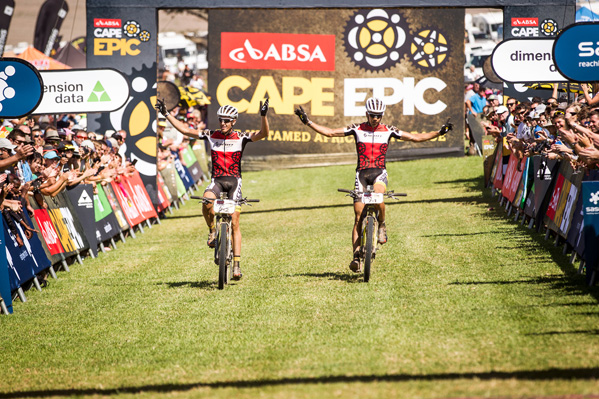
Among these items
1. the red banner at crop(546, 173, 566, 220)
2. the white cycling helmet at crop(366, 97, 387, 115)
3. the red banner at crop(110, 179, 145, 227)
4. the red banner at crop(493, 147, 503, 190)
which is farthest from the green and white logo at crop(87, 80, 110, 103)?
the red banner at crop(493, 147, 503, 190)

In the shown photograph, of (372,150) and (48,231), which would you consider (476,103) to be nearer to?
(372,150)

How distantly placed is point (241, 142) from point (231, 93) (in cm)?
1852

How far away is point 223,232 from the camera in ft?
36.8

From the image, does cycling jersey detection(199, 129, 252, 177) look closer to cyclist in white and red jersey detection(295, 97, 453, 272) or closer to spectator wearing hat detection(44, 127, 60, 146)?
cyclist in white and red jersey detection(295, 97, 453, 272)

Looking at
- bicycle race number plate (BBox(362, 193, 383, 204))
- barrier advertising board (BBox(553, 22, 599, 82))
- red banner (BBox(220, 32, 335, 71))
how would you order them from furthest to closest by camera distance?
red banner (BBox(220, 32, 335, 71)), bicycle race number plate (BBox(362, 193, 383, 204)), barrier advertising board (BBox(553, 22, 599, 82))

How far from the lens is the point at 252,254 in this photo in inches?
586

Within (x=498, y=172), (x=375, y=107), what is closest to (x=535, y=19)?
(x=498, y=172)

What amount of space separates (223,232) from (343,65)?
19810mm

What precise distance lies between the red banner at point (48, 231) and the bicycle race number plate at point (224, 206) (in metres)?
3.27

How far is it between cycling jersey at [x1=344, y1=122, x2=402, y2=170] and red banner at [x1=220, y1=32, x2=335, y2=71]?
18.6m

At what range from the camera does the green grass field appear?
6.89 metres

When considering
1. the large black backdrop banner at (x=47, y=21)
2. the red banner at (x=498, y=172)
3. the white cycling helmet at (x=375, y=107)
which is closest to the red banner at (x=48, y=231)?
the white cycling helmet at (x=375, y=107)

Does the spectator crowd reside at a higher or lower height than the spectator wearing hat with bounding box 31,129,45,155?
higher

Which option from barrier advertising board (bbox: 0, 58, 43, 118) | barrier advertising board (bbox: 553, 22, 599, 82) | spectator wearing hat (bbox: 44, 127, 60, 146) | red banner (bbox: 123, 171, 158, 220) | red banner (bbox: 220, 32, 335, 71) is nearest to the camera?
barrier advertising board (bbox: 553, 22, 599, 82)
